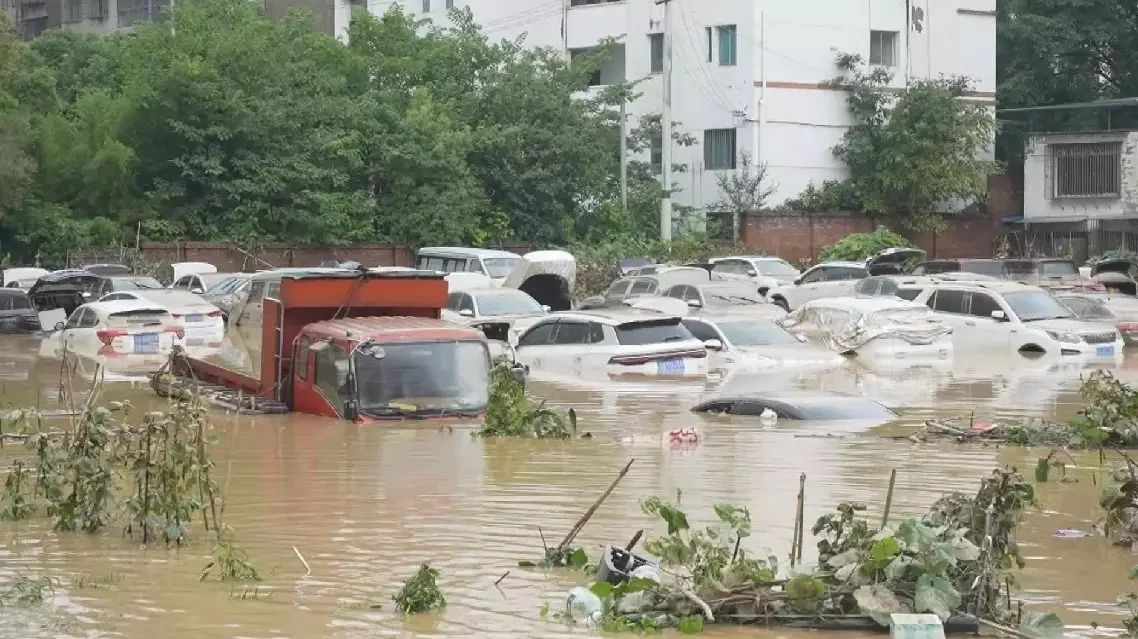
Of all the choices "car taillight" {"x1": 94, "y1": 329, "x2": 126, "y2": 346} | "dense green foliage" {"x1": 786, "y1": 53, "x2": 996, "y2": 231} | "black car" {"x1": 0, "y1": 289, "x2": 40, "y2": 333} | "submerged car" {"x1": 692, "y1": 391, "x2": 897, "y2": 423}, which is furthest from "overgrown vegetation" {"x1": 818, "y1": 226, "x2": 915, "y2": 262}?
"submerged car" {"x1": 692, "y1": 391, "x2": 897, "y2": 423}

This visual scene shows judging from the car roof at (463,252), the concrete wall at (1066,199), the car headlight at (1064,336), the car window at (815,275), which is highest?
the concrete wall at (1066,199)

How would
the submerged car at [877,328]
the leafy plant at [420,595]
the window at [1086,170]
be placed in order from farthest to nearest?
1. the window at [1086,170]
2. the submerged car at [877,328]
3. the leafy plant at [420,595]

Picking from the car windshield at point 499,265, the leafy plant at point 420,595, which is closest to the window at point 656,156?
the car windshield at point 499,265

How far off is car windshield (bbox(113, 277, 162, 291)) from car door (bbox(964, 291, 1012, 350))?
1874 centimetres

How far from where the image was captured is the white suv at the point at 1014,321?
30.0 m

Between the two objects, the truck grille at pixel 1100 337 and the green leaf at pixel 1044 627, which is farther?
the truck grille at pixel 1100 337

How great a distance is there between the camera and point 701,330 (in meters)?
27.2

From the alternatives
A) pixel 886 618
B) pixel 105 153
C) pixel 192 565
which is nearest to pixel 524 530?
pixel 192 565

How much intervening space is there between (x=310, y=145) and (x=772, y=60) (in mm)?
13969

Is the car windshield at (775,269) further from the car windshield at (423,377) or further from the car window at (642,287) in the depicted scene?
the car windshield at (423,377)

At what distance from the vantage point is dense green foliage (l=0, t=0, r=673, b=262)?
48375 mm

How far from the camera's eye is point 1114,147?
5144cm

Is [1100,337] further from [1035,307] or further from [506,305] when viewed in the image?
[506,305]

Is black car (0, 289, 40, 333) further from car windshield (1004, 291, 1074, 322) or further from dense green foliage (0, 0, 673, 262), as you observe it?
car windshield (1004, 291, 1074, 322)
